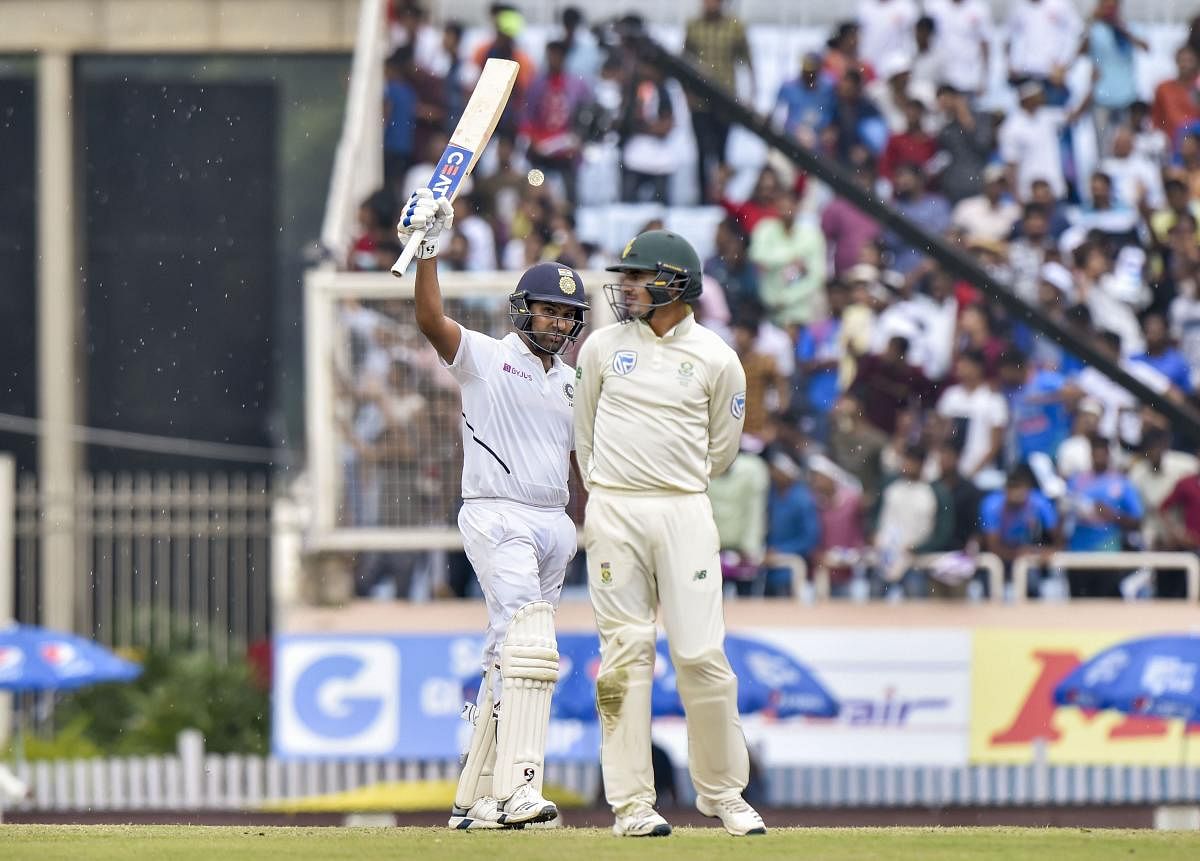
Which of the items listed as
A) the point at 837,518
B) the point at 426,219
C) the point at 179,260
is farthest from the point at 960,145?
the point at 426,219

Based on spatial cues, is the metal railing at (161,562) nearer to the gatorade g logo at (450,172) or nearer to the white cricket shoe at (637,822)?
the gatorade g logo at (450,172)

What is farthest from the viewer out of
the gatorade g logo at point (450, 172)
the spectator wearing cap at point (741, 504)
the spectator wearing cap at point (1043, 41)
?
the spectator wearing cap at point (1043, 41)

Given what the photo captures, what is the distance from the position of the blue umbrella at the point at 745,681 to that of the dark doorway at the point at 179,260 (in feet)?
27.4

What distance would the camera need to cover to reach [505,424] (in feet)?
27.8

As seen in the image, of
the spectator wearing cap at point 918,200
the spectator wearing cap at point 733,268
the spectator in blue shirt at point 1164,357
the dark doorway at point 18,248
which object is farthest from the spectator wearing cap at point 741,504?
the dark doorway at point 18,248

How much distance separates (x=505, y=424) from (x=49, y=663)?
29.2 ft

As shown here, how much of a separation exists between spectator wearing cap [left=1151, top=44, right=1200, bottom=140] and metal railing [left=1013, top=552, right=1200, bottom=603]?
4.15m

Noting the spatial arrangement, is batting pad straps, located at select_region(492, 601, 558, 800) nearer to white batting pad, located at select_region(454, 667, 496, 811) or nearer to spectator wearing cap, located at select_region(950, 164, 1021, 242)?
A: white batting pad, located at select_region(454, 667, 496, 811)

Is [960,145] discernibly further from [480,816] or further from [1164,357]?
[480,816]

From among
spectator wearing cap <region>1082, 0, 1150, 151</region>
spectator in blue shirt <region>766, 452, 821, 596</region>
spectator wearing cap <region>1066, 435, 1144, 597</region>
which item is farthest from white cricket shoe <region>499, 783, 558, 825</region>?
spectator wearing cap <region>1082, 0, 1150, 151</region>

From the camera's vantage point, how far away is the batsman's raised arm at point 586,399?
822 centimetres

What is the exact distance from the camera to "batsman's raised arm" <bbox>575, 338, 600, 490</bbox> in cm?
822

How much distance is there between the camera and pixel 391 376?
1590cm

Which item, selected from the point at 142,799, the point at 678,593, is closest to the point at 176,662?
the point at 142,799
